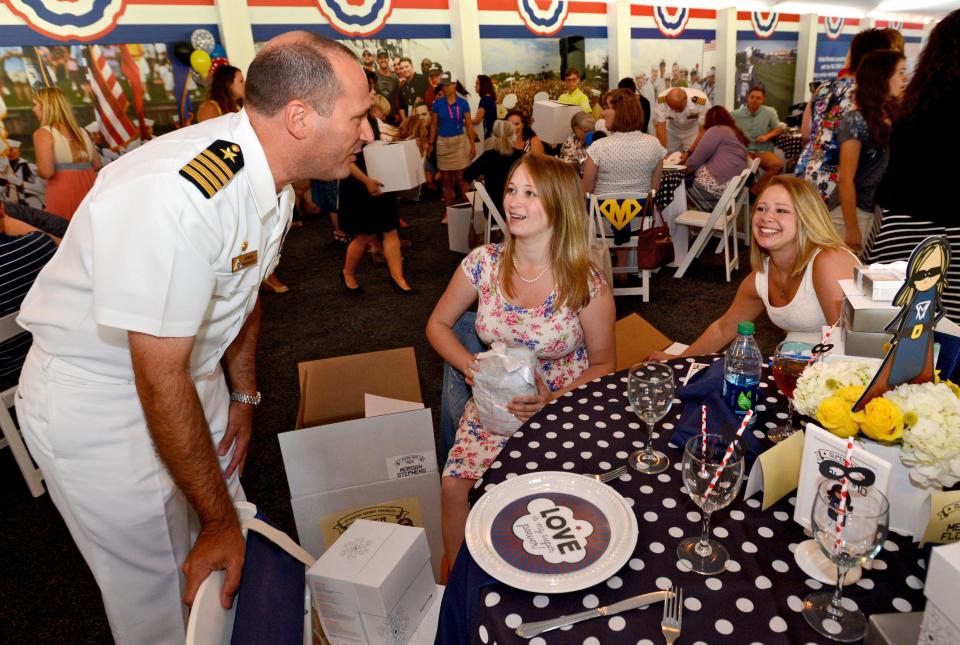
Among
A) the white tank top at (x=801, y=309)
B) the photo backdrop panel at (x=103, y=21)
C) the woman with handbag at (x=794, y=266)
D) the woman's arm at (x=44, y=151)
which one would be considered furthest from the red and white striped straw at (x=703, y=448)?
the photo backdrop panel at (x=103, y=21)

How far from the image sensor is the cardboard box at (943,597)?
66cm

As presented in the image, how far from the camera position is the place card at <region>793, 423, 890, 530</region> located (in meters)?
0.94

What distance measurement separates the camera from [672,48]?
1242 cm

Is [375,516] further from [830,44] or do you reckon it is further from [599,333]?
[830,44]

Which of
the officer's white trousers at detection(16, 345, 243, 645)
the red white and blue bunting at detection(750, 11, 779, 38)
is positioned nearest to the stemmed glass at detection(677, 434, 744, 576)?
the officer's white trousers at detection(16, 345, 243, 645)

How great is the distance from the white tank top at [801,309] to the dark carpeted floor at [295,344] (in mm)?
1581

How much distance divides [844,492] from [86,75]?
8483mm

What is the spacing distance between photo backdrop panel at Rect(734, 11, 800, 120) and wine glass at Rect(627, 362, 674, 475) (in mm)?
14534

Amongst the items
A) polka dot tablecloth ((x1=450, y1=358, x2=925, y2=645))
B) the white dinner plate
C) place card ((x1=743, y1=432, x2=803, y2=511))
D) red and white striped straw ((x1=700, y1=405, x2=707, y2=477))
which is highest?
red and white striped straw ((x1=700, y1=405, x2=707, y2=477))

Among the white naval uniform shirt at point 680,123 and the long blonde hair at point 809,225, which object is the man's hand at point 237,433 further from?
the white naval uniform shirt at point 680,123

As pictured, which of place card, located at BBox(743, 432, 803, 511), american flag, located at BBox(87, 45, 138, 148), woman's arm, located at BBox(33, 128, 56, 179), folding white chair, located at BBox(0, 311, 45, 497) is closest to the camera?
place card, located at BBox(743, 432, 803, 511)

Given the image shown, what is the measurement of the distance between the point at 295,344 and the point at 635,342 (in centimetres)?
262

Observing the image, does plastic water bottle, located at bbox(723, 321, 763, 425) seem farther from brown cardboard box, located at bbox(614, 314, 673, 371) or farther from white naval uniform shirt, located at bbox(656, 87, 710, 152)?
white naval uniform shirt, located at bbox(656, 87, 710, 152)

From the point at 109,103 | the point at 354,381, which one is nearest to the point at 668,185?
the point at 354,381
